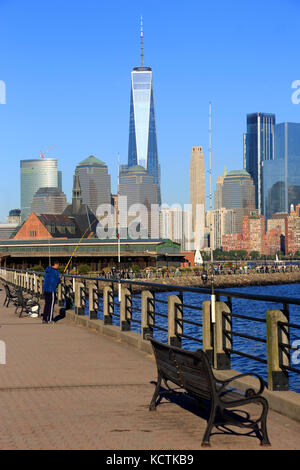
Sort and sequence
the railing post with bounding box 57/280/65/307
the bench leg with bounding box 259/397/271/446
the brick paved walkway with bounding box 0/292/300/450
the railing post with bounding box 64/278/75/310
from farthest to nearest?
the railing post with bounding box 57/280/65/307 → the railing post with bounding box 64/278/75/310 → the brick paved walkway with bounding box 0/292/300/450 → the bench leg with bounding box 259/397/271/446


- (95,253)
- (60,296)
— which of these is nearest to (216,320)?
(60,296)

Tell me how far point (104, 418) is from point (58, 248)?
159844 millimetres

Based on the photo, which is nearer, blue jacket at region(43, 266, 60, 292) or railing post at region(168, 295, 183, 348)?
railing post at region(168, 295, 183, 348)

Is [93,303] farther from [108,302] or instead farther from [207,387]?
[207,387]

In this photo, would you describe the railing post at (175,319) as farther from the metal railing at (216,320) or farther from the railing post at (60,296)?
the railing post at (60,296)

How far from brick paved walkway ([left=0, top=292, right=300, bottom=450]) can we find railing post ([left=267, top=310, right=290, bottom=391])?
0.55m

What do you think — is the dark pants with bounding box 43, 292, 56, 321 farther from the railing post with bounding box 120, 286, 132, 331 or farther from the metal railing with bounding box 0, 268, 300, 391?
the railing post with bounding box 120, 286, 132, 331

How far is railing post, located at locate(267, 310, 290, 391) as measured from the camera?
8680 mm

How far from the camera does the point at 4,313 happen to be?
80.3 feet

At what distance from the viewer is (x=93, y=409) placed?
8.51 m

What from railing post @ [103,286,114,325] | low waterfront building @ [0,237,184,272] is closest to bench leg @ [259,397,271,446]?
railing post @ [103,286,114,325]

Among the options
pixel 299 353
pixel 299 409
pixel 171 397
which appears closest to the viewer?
pixel 299 409

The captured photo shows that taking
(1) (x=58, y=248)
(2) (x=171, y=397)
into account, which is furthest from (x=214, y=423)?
(1) (x=58, y=248)
